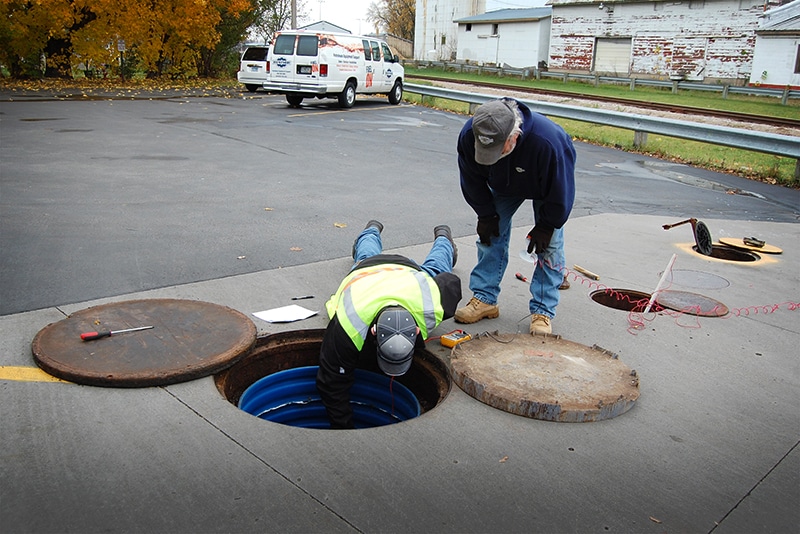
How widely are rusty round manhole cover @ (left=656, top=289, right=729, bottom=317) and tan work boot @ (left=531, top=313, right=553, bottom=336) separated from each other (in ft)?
4.09

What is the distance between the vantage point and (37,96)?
62.8 ft

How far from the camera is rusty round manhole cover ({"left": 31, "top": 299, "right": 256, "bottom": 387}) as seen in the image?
11.2ft

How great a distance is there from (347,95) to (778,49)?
25868 mm

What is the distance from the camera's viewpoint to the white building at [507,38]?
46.9 metres

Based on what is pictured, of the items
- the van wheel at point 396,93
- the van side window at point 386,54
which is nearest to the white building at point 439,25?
the van wheel at point 396,93

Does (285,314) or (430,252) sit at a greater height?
(430,252)

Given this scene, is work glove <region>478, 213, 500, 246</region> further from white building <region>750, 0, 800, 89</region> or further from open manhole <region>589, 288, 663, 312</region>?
white building <region>750, 0, 800, 89</region>

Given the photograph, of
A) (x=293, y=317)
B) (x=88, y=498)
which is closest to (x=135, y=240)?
(x=293, y=317)

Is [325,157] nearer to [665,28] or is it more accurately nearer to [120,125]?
[120,125]

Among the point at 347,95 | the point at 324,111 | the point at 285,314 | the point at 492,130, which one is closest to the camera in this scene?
the point at 492,130

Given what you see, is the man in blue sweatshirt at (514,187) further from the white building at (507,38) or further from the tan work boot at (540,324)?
the white building at (507,38)

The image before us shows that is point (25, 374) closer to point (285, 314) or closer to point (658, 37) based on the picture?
point (285, 314)

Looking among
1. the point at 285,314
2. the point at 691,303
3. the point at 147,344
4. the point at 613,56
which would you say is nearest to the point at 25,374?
the point at 147,344

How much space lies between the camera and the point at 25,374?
11.3 feet
